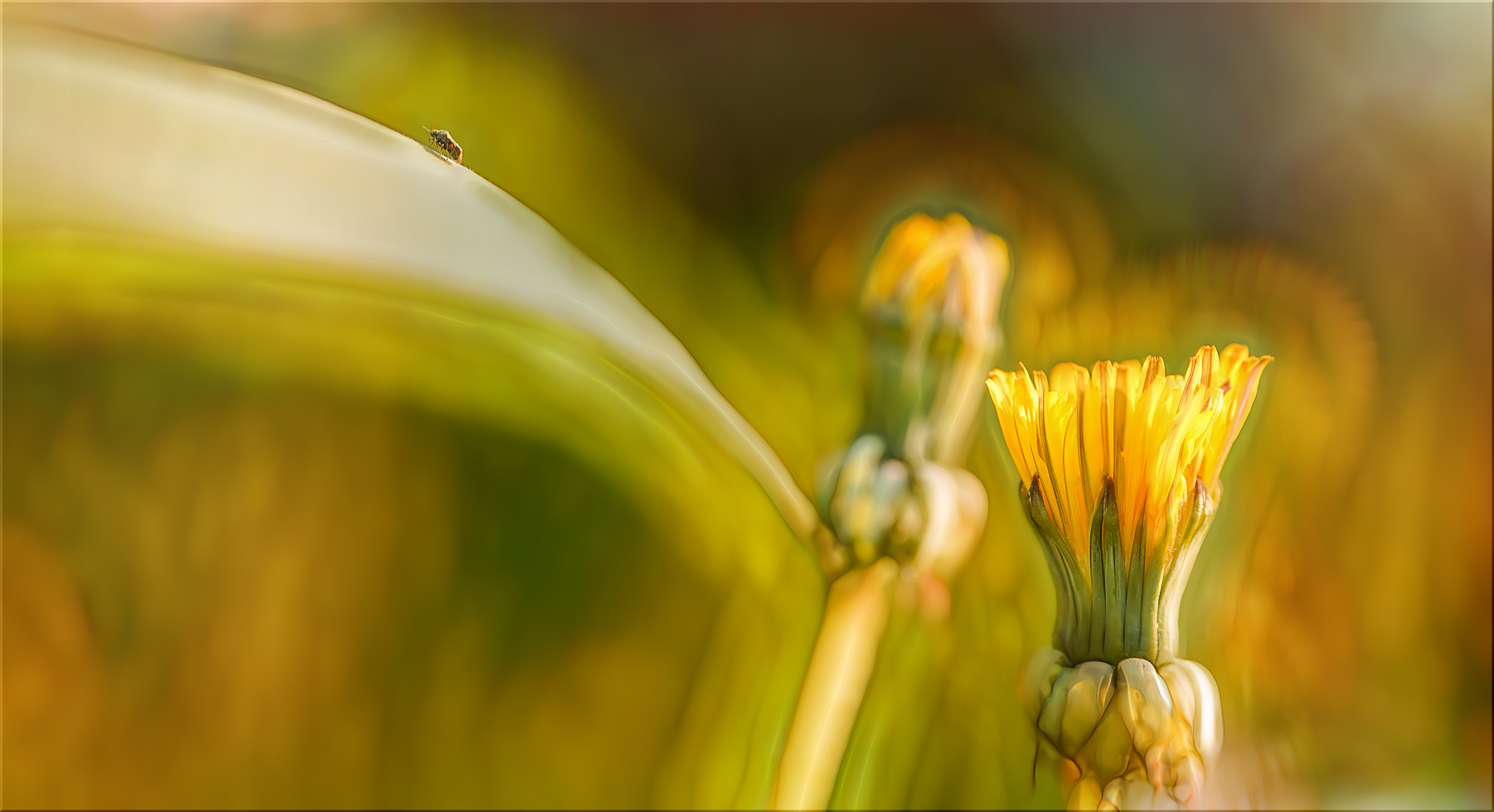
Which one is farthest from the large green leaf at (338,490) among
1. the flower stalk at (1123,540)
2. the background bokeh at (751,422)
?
the flower stalk at (1123,540)

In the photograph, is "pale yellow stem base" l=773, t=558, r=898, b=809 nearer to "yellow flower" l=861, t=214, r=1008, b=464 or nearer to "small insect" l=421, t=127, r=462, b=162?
"yellow flower" l=861, t=214, r=1008, b=464

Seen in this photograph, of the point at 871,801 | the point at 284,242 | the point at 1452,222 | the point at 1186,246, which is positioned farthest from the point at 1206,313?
the point at 284,242

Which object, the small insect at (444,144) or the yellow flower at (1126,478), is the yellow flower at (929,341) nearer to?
the yellow flower at (1126,478)

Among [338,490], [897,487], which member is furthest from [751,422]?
[338,490]

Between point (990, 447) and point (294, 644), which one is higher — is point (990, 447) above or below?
above

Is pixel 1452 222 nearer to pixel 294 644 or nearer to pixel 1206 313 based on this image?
pixel 1206 313

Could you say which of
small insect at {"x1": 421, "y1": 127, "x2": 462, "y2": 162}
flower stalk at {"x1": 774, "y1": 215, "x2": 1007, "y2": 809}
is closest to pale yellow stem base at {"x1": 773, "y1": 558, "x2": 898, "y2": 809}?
flower stalk at {"x1": 774, "y1": 215, "x2": 1007, "y2": 809}
